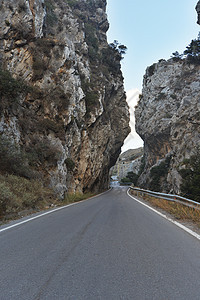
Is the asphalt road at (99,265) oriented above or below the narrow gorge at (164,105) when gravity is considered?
below

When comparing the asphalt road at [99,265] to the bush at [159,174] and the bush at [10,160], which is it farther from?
the bush at [159,174]

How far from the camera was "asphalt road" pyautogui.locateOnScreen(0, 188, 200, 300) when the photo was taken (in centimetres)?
213

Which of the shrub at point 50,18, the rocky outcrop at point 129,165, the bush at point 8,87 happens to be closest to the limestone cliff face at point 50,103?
the shrub at point 50,18

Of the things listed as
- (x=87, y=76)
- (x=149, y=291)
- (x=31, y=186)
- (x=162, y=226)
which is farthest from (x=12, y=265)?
(x=87, y=76)

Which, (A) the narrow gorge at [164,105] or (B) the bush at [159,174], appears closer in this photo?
(B) the bush at [159,174]

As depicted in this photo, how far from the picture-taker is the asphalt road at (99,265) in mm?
2133

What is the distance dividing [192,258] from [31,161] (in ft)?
40.5

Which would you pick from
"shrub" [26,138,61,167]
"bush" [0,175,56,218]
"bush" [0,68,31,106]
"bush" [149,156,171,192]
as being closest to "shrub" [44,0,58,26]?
"bush" [0,68,31,106]

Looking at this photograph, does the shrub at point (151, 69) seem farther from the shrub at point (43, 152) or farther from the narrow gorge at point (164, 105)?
the shrub at point (43, 152)

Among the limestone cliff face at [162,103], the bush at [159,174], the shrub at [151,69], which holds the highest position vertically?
the shrub at [151,69]

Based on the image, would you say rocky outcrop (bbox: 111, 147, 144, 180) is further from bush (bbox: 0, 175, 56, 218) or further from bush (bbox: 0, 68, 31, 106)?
bush (bbox: 0, 175, 56, 218)

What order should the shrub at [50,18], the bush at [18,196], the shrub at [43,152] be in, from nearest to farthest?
the bush at [18,196]
the shrub at [43,152]
the shrub at [50,18]

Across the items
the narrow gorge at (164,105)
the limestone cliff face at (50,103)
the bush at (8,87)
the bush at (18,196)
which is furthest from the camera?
the narrow gorge at (164,105)

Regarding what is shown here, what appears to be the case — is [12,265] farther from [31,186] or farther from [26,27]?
[26,27]
